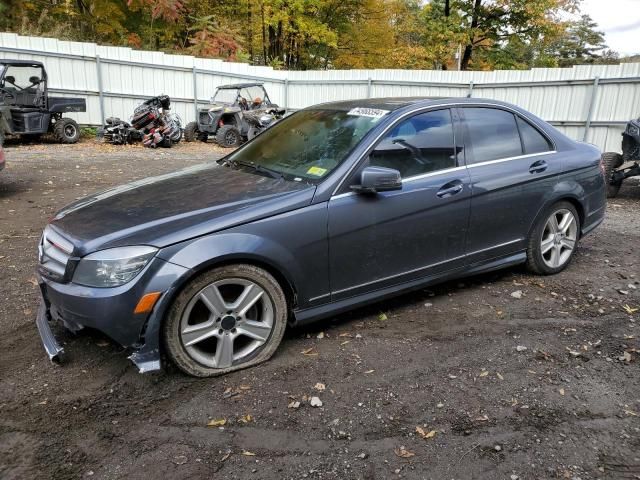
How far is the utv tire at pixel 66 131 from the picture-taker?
1387 cm

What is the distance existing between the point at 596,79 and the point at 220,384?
12.4m

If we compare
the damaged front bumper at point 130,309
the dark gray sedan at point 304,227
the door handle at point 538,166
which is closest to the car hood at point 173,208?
the dark gray sedan at point 304,227

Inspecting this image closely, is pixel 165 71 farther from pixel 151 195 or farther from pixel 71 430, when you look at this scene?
pixel 71 430

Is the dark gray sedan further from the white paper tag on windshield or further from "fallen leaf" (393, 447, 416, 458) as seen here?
"fallen leaf" (393, 447, 416, 458)

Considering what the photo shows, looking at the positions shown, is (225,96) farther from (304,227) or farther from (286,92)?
(304,227)

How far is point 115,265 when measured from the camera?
9.21ft

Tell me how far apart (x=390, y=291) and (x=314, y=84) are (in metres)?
16.0

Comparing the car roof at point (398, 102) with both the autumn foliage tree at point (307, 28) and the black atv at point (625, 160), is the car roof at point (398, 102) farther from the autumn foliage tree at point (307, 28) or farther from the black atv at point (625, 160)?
the autumn foliage tree at point (307, 28)

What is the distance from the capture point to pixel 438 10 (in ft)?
82.3

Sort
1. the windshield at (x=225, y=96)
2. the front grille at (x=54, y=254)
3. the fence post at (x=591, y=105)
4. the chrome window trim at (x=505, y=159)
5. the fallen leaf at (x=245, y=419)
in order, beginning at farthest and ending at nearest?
the windshield at (x=225, y=96), the fence post at (x=591, y=105), the chrome window trim at (x=505, y=159), the front grille at (x=54, y=254), the fallen leaf at (x=245, y=419)

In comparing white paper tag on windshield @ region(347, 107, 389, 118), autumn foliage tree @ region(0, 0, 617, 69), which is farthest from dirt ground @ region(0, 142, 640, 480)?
autumn foliage tree @ region(0, 0, 617, 69)

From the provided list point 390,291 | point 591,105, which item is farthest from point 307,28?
point 390,291

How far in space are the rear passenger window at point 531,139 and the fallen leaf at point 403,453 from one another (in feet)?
9.75

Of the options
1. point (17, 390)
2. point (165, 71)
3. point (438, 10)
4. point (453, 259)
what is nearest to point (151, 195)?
point (17, 390)
